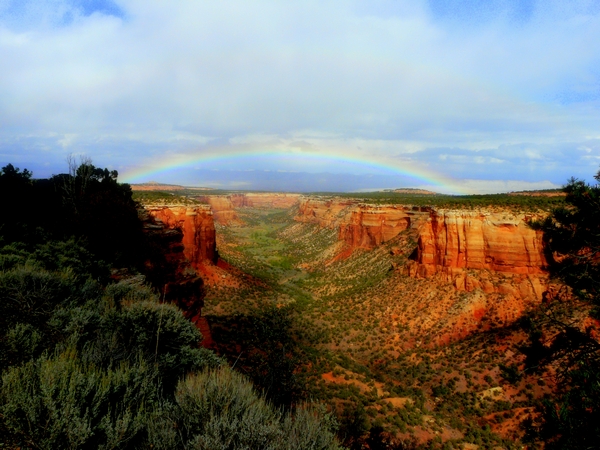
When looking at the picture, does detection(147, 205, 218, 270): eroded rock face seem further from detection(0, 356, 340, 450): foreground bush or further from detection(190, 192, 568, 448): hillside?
detection(0, 356, 340, 450): foreground bush

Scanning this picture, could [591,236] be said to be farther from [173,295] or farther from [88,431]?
[173,295]

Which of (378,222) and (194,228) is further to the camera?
(378,222)

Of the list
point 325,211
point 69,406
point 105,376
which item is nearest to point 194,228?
point 105,376

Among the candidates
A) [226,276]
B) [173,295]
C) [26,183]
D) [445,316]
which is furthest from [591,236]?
[226,276]

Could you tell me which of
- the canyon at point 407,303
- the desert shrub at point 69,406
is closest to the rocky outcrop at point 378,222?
the canyon at point 407,303

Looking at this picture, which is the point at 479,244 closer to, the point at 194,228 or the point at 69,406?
the point at 69,406

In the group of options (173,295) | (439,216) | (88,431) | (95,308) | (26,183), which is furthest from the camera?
(439,216)

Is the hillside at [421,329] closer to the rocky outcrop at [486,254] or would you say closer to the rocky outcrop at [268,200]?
the rocky outcrop at [486,254]
